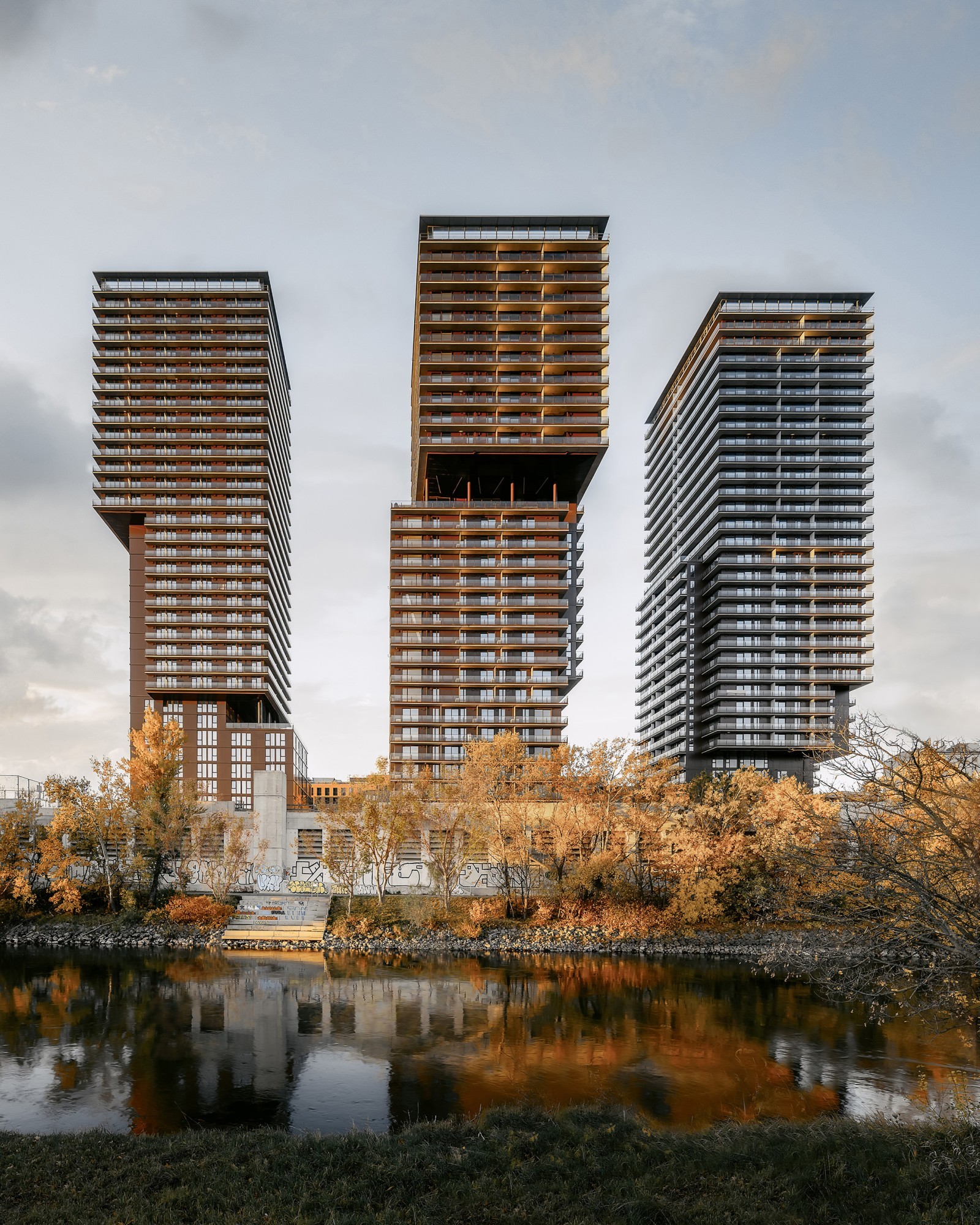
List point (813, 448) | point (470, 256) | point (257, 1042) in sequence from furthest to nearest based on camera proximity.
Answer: point (813, 448) < point (470, 256) < point (257, 1042)

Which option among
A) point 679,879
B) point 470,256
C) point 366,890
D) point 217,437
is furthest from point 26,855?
point 217,437

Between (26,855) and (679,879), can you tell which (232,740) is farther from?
(679,879)

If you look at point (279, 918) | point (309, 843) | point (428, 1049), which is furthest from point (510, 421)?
point (428, 1049)

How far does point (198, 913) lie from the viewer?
50312 millimetres

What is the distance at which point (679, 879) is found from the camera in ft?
165

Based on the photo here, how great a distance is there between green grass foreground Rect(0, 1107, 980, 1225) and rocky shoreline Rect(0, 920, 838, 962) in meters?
30.6

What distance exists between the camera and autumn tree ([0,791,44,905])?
51125 millimetres

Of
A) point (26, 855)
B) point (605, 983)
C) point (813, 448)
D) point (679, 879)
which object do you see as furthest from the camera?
point (813, 448)

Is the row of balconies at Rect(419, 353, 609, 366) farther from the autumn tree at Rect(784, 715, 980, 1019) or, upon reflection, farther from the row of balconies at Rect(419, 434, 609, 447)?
the autumn tree at Rect(784, 715, 980, 1019)

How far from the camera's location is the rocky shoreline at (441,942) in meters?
46.4

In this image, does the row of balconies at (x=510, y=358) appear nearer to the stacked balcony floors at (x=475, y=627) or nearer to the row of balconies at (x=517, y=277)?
the row of balconies at (x=517, y=277)

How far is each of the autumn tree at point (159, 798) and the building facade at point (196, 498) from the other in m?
77.2

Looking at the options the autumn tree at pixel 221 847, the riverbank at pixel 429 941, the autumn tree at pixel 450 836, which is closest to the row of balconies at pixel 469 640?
the autumn tree at pixel 221 847

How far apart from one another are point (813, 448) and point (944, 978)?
147 metres
